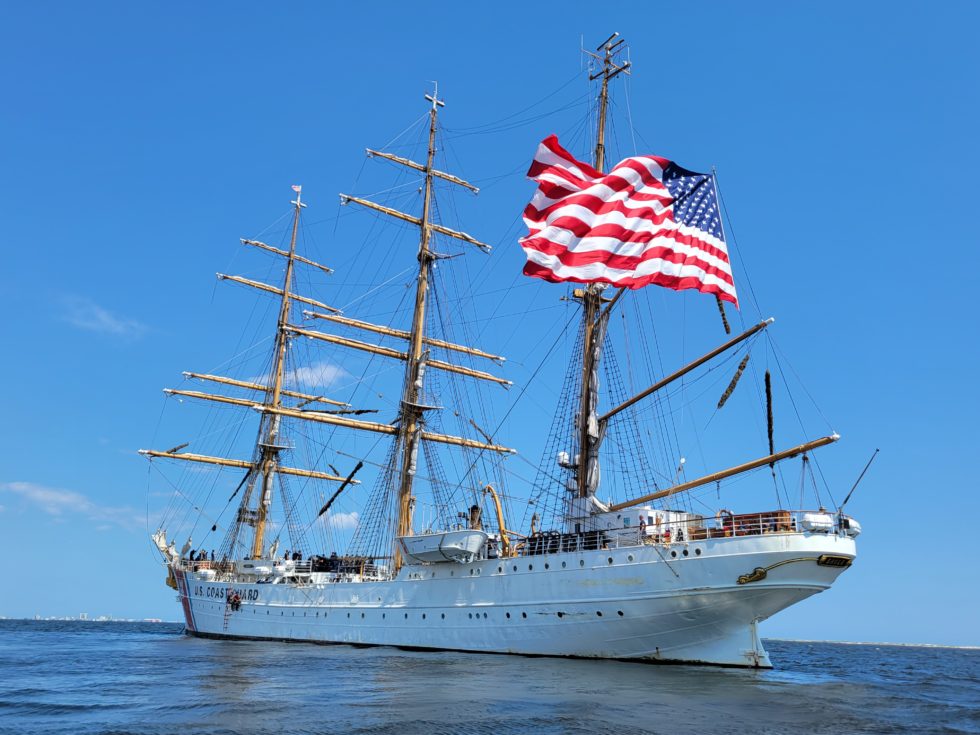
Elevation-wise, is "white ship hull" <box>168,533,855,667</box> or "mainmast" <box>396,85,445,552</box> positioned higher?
"mainmast" <box>396,85,445,552</box>

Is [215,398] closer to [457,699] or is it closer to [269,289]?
[269,289]

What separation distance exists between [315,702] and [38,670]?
52.3ft

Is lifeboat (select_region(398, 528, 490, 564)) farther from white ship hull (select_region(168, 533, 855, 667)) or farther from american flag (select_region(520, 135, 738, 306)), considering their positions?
american flag (select_region(520, 135, 738, 306))

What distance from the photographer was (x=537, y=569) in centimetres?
3073

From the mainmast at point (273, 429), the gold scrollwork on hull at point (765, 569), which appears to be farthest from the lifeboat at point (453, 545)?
the mainmast at point (273, 429)

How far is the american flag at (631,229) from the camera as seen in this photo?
3047 centimetres

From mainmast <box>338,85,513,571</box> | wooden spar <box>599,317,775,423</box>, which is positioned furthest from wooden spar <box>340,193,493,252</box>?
wooden spar <box>599,317,775,423</box>

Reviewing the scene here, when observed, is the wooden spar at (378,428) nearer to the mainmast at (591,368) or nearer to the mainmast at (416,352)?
the mainmast at (416,352)

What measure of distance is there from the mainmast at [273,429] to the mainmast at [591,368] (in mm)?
25095

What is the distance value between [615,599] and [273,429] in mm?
36564

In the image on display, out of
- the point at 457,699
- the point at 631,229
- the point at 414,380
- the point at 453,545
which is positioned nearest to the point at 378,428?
the point at 414,380

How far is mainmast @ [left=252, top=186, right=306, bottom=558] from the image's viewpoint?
185ft

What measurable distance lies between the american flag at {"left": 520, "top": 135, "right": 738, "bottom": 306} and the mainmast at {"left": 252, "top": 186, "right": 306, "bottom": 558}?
26802 mm

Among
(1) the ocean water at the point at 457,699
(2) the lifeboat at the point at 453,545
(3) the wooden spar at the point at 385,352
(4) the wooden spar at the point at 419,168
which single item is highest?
(4) the wooden spar at the point at 419,168
